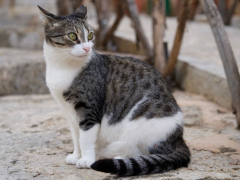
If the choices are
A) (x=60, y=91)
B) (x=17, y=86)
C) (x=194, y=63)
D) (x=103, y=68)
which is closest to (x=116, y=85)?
(x=103, y=68)

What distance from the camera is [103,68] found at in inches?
104

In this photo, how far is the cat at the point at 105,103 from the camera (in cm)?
240

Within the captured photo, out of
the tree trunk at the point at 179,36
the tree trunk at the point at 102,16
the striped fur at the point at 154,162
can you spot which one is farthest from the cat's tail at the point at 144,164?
the tree trunk at the point at 102,16

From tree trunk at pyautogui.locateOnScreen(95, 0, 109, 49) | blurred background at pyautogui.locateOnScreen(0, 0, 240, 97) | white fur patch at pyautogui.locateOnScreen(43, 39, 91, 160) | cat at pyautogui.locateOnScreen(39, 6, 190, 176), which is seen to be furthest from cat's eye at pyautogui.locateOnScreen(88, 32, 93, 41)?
tree trunk at pyautogui.locateOnScreen(95, 0, 109, 49)

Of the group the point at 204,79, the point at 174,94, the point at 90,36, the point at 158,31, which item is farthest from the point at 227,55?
the point at 158,31

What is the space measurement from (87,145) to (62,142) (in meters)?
0.71

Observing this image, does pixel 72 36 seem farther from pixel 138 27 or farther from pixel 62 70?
pixel 138 27

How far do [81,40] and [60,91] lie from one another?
15.5 inches

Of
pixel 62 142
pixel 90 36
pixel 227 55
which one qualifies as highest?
pixel 90 36

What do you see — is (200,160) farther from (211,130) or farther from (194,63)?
(194,63)

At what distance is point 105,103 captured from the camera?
99.5 inches

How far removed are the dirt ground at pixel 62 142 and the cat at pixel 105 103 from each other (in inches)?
6.3

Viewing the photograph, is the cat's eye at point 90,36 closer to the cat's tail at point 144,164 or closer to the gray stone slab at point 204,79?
the cat's tail at point 144,164

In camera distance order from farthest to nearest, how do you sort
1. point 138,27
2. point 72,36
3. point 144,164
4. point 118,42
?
point 118,42 → point 138,27 → point 72,36 → point 144,164
